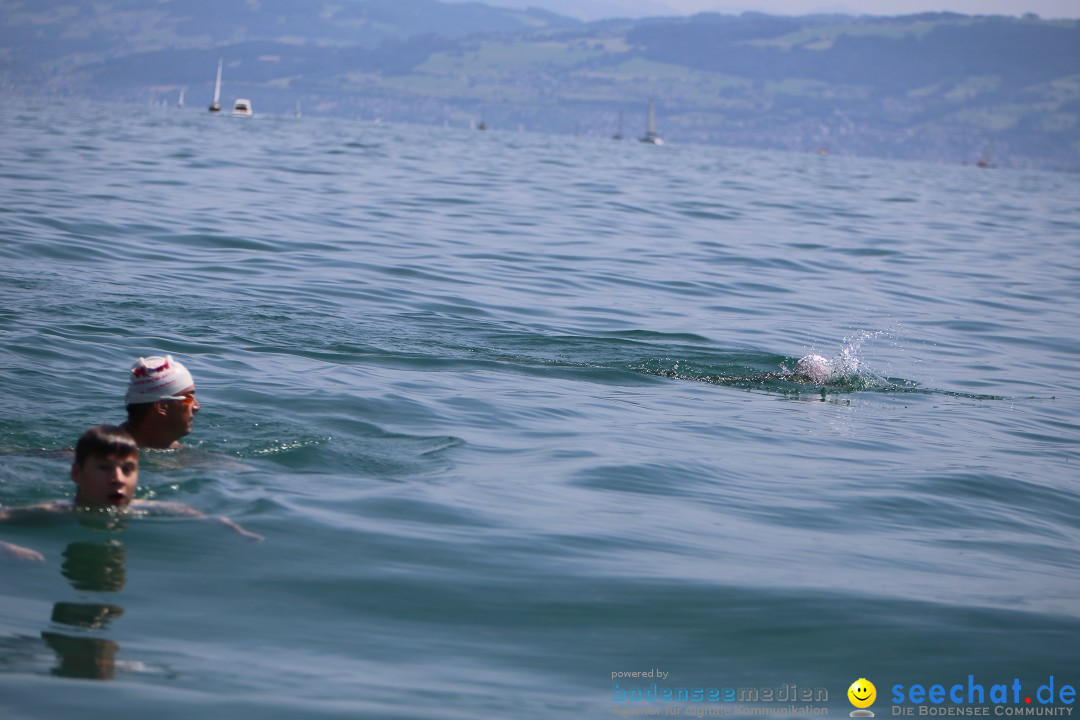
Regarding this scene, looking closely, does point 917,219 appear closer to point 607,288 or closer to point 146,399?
point 607,288

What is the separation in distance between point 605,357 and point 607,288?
4.94 meters

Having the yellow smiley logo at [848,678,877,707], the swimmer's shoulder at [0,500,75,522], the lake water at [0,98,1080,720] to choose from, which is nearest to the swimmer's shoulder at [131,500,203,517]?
the lake water at [0,98,1080,720]

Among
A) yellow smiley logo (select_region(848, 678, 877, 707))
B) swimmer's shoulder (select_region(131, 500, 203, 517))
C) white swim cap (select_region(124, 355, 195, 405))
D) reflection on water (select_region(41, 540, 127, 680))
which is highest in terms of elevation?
white swim cap (select_region(124, 355, 195, 405))

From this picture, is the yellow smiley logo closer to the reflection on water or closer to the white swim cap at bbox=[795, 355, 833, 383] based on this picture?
the reflection on water

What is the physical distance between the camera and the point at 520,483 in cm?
787

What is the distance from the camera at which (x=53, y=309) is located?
1225 centimetres

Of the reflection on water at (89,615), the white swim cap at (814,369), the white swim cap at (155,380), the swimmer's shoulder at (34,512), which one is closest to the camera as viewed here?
the reflection on water at (89,615)

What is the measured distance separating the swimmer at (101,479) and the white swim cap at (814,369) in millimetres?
6878

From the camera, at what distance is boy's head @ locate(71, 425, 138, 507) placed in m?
6.45

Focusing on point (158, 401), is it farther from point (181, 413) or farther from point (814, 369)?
point (814, 369)

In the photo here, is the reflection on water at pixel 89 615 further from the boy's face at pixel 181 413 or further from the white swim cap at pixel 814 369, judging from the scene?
the white swim cap at pixel 814 369

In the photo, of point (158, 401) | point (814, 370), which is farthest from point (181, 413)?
point (814, 370)

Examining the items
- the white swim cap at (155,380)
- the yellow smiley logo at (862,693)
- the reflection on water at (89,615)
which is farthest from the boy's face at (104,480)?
the yellow smiley logo at (862,693)

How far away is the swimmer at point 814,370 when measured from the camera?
39.4ft
